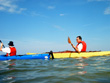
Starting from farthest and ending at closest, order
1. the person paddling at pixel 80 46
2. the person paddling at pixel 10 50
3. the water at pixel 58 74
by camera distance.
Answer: the person paddling at pixel 10 50 < the person paddling at pixel 80 46 < the water at pixel 58 74

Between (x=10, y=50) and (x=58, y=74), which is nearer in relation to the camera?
(x=58, y=74)

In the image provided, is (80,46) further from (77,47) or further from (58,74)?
(58,74)

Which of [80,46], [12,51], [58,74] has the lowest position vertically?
[58,74]

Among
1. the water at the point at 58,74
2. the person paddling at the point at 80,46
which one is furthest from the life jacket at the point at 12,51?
the water at the point at 58,74

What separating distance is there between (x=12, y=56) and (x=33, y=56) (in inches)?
80.0

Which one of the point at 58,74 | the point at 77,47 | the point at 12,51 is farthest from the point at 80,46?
the point at 58,74

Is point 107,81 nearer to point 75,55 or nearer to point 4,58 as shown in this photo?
point 75,55

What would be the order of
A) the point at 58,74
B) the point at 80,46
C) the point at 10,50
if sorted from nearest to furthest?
the point at 58,74 → the point at 80,46 → the point at 10,50

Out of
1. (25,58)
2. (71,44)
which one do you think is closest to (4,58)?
(25,58)

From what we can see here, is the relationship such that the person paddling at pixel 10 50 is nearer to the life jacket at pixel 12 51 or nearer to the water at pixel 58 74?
the life jacket at pixel 12 51

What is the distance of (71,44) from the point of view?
34.2ft

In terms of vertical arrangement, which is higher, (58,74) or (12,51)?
(12,51)

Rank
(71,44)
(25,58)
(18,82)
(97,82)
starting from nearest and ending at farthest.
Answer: (97,82)
(18,82)
(71,44)
(25,58)

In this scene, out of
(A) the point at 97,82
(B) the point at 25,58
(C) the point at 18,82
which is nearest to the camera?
(A) the point at 97,82
